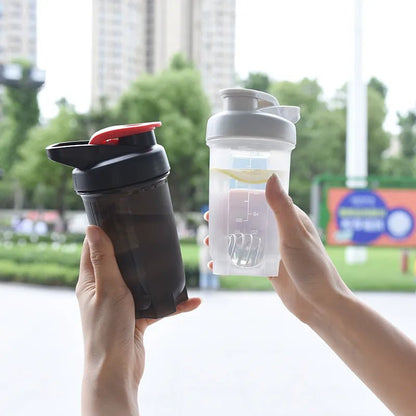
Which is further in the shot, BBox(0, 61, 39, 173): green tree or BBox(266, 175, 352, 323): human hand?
BBox(0, 61, 39, 173): green tree

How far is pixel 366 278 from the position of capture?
5.11 meters

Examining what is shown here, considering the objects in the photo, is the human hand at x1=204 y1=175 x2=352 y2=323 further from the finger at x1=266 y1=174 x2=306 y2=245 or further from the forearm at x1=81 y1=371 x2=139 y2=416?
the forearm at x1=81 y1=371 x2=139 y2=416

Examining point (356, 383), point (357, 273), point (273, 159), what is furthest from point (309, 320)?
point (357, 273)

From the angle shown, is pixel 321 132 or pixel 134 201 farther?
pixel 321 132

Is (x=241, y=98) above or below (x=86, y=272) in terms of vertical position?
above

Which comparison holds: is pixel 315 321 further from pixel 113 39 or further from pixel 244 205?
pixel 113 39

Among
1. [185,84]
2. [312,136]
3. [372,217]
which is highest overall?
[185,84]

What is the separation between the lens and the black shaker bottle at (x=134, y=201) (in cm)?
53

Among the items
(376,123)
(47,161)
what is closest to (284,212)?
(47,161)

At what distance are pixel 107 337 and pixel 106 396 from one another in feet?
0.17

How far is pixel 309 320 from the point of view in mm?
632

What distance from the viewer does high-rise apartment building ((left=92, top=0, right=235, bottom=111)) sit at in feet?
25.4

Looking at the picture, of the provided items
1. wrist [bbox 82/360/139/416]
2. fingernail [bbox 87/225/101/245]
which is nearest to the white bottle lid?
fingernail [bbox 87/225/101/245]

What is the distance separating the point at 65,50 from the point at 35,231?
6.71 feet
